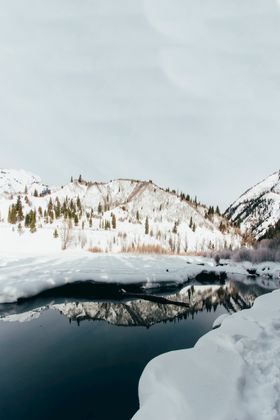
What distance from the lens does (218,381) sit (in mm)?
6176

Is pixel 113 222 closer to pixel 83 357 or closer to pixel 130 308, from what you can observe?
pixel 130 308

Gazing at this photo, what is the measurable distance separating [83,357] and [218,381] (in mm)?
6661

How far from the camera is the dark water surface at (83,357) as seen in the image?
7793mm

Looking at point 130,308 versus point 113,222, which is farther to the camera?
point 113,222

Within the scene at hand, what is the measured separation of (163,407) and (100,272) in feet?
78.1

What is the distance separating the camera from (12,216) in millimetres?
103500

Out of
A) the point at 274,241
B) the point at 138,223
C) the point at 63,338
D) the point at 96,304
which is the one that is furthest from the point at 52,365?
the point at 138,223

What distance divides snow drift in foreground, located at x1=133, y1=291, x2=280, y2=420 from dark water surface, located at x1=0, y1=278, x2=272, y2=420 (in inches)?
75.6

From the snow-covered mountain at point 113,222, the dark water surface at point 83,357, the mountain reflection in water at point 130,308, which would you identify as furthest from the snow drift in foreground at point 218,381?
the snow-covered mountain at point 113,222

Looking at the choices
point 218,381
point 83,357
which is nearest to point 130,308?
point 83,357

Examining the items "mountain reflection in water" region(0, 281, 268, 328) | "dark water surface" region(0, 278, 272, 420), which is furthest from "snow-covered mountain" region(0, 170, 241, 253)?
"dark water surface" region(0, 278, 272, 420)

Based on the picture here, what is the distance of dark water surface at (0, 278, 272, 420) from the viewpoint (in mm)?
7793

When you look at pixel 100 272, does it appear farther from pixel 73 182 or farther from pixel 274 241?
pixel 73 182

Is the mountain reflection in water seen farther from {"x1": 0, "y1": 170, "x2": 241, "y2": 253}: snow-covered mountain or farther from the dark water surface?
{"x1": 0, "y1": 170, "x2": 241, "y2": 253}: snow-covered mountain
